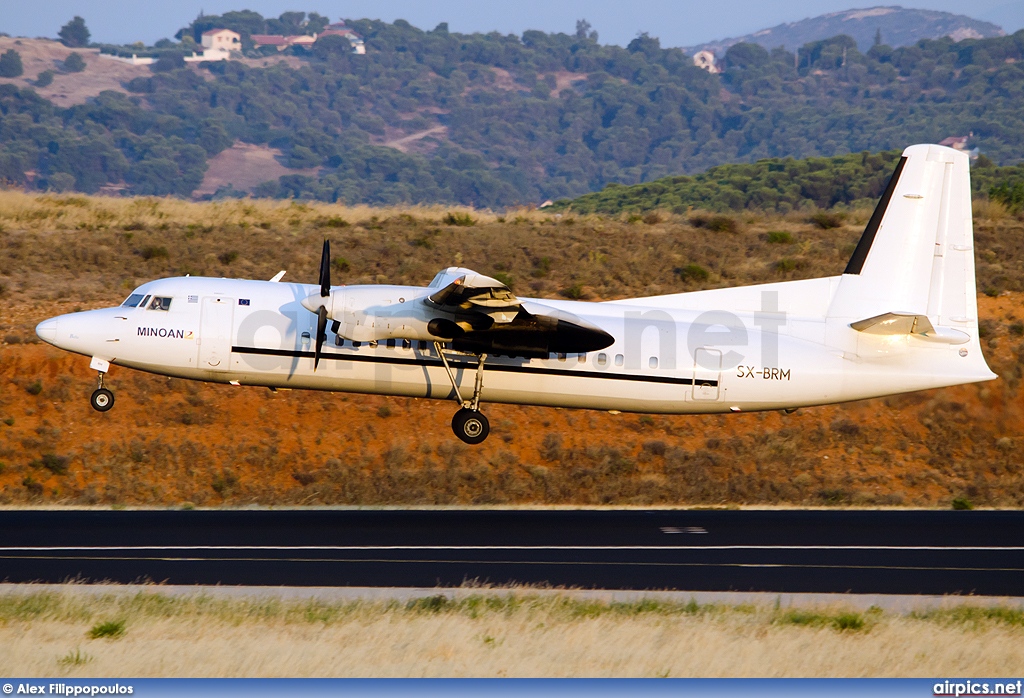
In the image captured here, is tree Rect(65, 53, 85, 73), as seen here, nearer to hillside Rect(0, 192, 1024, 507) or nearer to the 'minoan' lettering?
hillside Rect(0, 192, 1024, 507)

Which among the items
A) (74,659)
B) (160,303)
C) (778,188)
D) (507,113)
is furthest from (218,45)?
(74,659)

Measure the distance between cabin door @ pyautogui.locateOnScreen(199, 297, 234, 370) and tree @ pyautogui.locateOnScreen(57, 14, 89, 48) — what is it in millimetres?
181636

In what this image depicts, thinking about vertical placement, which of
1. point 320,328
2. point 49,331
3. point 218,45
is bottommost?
point 49,331

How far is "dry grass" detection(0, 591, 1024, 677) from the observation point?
11641 millimetres

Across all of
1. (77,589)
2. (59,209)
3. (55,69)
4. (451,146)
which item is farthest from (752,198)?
(55,69)

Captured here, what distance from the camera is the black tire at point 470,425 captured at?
19.4 metres

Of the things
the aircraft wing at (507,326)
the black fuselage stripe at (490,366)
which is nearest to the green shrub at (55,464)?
the black fuselage stripe at (490,366)

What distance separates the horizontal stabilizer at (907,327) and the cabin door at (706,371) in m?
2.55

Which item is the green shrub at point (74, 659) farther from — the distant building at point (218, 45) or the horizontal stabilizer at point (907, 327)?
the distant building at point (218, 45)

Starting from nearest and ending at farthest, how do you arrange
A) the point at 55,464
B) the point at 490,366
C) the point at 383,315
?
the point at 383,315 → the point at 490,366 → the point at 55,464

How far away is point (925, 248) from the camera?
1980 centimetres

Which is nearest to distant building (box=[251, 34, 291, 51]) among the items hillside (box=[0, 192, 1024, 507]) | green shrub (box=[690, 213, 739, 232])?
green shrub (box=[690, 213, 739, 232])

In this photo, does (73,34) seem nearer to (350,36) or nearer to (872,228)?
(350,36)

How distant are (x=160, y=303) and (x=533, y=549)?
794 centimetres
